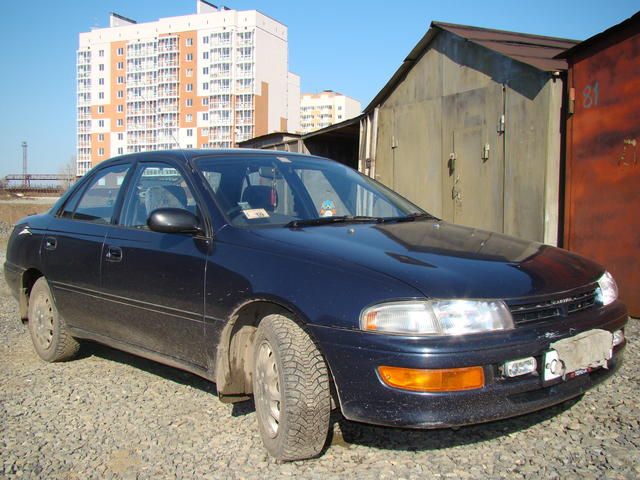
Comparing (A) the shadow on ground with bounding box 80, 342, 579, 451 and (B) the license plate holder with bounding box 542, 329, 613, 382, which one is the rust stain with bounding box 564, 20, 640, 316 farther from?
(B) the license plate holder with bounding box 542, 329, 613, 382

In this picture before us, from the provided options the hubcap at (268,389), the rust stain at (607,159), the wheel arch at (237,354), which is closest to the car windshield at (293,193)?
the wheel arch at (237,354)

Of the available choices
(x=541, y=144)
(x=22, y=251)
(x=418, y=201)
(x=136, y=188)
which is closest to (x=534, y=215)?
(x=541, y=144)

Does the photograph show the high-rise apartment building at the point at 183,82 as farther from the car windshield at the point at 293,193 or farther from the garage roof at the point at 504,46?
the car windshield at the point at 293,193

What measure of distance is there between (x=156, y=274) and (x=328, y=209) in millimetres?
1085

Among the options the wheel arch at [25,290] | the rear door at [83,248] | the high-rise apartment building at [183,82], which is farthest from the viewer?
the high-rise apartment building at [183,82]

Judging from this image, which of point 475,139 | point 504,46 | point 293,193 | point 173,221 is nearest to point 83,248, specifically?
point 173,221

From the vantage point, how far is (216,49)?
90938 millimetres

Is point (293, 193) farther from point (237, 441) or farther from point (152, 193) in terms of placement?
point (237, 441)

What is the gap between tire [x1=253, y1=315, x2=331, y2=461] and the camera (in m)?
2.68

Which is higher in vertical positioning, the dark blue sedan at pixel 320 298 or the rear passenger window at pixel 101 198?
the rear passenger window at pixel 101 198

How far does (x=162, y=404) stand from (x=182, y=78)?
9684 centimetres

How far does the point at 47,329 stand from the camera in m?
4.66

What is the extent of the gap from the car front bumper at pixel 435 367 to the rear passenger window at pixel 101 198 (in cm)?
219

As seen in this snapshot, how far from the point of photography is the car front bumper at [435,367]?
243 centimetres
